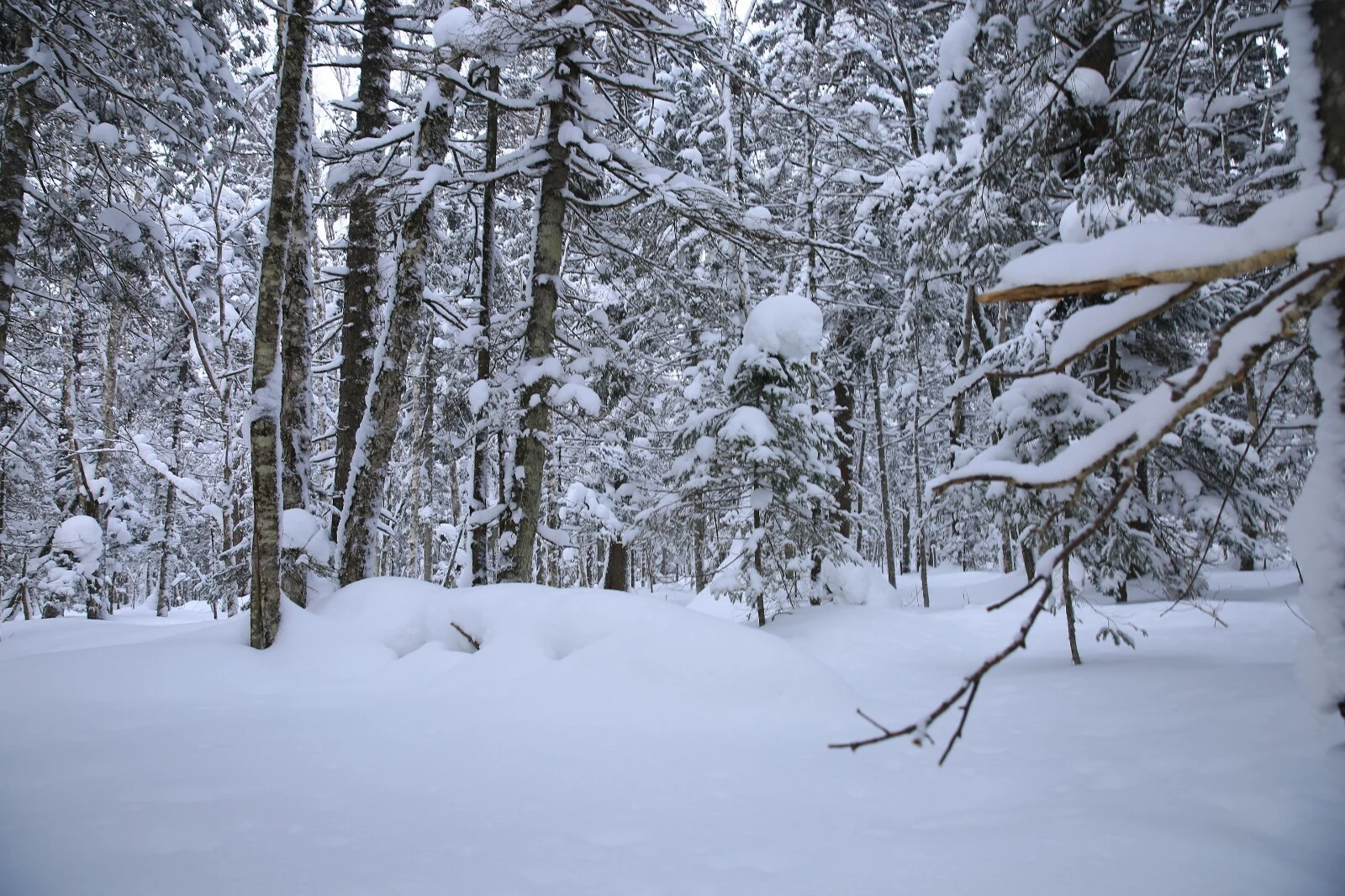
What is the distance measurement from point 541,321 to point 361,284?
7.60 ft

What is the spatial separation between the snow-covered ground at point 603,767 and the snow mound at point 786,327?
172 inches

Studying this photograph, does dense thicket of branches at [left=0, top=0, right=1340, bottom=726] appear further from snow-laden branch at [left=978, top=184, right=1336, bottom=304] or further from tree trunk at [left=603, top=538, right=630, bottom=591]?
tree trunk at [left=603, top=538, right=630, bottom=591]

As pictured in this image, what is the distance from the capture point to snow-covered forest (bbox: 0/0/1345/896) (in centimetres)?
206

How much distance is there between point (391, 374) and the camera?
5.91 metres

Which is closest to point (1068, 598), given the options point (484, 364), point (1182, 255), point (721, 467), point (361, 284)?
point (721, 467)

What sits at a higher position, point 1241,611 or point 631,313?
point 631,313

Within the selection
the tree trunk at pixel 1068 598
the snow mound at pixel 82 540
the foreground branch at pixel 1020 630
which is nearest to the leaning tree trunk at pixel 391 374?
the foreground branch at pixel 1020 630

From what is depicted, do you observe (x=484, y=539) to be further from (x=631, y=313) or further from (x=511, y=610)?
(x=631, y=313)

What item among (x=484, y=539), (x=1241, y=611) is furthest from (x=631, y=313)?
(x=1241, y=611)

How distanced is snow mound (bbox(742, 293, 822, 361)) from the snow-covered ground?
14.3 feet

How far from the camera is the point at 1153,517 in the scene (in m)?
6.59

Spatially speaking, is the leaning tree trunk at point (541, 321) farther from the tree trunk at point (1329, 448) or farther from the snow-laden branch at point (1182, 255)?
the tree trunk at point (1329, 448)

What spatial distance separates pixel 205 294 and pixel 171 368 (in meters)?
2.13

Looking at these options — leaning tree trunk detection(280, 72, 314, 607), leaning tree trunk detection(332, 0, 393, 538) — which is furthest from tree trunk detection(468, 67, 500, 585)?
leaning tree trunk detection(280, 72, 314, 607)
